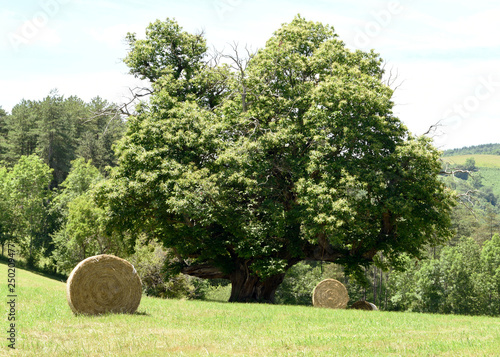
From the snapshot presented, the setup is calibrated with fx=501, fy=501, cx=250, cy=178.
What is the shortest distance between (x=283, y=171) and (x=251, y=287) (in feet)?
25.6

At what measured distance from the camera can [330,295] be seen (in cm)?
2898

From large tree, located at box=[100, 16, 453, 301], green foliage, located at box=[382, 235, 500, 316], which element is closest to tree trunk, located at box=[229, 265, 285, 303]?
large tree, located at box=[100, 16, 453, 301]

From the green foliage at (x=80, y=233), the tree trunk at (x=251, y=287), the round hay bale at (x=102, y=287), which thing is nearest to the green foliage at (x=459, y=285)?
the green foliage at (x=80, y=233)

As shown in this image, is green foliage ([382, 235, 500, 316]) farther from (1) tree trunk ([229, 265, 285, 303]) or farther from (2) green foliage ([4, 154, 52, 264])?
(2) green foliage ([4, 154, 52, 264])

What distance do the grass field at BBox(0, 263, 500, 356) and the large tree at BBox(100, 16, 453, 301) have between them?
8.44 metres

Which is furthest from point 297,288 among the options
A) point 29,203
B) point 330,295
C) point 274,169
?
point 274,169

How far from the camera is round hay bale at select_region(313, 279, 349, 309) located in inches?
1134

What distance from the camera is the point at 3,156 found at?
84.7 meters

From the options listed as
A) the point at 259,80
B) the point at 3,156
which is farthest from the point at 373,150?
the point at 3,156

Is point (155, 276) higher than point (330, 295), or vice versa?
point (330, 295)

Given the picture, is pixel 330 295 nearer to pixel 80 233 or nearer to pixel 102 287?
pixel 102 287

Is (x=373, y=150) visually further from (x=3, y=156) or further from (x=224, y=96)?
(x=3, y=156)

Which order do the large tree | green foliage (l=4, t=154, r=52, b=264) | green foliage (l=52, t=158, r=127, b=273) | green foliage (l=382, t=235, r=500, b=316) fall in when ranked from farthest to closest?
green foliage (l=382, t=235, r=500, b=316)
green foliage (l=4, t=154, r=52, b=264)
green foliage (l=52, t=158, r=127, b=273)
the large tree

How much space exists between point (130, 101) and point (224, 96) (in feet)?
20.9
